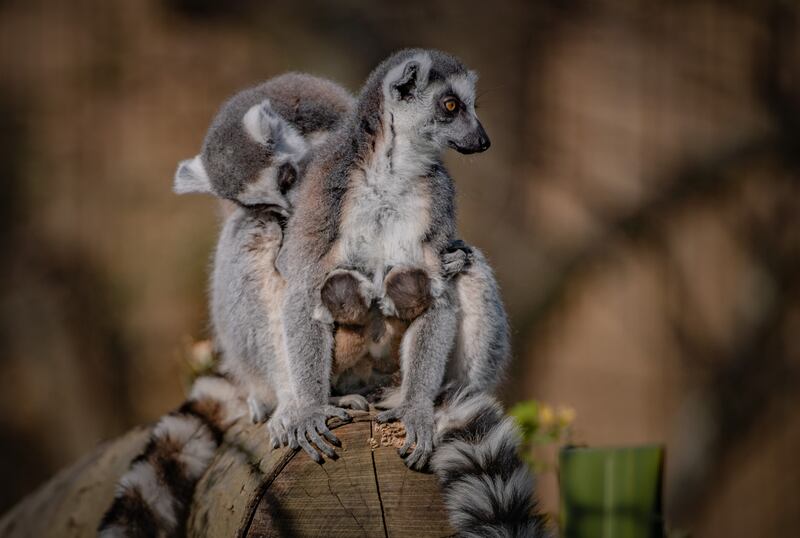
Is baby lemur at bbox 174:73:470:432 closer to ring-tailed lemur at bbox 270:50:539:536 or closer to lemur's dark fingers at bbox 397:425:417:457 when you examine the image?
ring-tailed lemur at bbox 270:50:539:536

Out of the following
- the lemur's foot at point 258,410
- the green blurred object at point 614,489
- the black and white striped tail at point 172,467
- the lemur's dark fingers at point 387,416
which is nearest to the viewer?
the green blurred object at point 614,489

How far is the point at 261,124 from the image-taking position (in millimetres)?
4203

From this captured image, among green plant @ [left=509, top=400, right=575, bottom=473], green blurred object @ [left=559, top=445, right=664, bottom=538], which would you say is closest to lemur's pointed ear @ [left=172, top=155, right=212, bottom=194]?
green plant @ [left=509, top=400, right=575, bottom=473]

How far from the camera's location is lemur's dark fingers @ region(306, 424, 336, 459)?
3236 millimetres

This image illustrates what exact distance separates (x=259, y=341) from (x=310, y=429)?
63 centimetres

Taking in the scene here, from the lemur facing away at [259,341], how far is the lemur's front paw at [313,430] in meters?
0.19

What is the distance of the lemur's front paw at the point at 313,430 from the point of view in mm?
3240

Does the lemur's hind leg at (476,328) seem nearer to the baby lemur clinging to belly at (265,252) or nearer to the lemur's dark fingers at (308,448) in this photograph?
the baby lemur clinging to belly at (265,252)

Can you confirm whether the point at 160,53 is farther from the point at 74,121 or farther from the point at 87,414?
the point at 87,414

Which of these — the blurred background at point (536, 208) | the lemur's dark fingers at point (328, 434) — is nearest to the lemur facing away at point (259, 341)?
the lemur's dark fingers at point (328, 434)

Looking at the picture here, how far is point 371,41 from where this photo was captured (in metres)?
7.78

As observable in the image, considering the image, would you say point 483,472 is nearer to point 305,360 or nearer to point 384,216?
point 305,360

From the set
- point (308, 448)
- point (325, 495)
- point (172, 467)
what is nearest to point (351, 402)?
point (308, 448)

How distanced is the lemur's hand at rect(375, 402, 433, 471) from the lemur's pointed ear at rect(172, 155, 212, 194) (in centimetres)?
159
